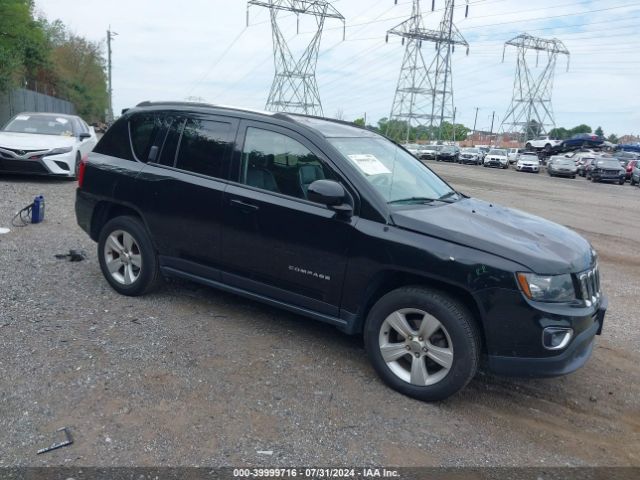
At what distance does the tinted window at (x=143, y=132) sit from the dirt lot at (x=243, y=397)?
4.46ft

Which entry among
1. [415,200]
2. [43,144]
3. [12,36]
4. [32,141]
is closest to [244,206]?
[415,200]

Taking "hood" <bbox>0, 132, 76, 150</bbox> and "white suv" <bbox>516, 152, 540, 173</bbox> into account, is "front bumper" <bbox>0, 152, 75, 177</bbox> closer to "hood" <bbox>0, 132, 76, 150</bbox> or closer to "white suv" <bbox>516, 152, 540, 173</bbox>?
"hood" <bbox>0, 132, 76, 150</bbox>

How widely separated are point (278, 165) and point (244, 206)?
0.42m

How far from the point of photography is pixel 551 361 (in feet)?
11.2

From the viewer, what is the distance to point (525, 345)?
134 inches

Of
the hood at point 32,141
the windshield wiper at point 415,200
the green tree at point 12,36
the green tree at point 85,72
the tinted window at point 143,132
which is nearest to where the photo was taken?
the windshield wiper at point 415,200

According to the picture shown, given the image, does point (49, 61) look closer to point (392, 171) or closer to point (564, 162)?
point (564, 162)

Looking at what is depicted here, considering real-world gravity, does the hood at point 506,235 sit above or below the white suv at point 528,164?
above

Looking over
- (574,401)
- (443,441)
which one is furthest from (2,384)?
(574,401)

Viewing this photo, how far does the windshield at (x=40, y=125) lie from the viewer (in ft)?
40.3

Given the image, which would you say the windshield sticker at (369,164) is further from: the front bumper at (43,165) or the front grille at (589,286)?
the front bumper at (43,165)

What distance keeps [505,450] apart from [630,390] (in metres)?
1.49

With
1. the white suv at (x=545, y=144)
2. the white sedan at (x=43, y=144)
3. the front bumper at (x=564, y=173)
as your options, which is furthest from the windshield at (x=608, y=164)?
the white sedan at (x=43, y=144)

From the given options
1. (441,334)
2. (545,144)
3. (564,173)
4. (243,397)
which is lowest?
(243,397)
